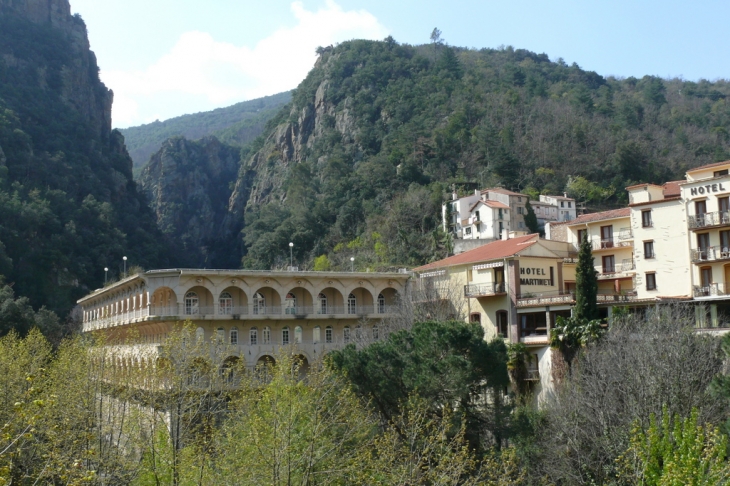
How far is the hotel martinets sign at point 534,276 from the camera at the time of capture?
46.4m

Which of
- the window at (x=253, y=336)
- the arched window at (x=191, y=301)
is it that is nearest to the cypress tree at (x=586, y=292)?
the window at (x=253, y=336)

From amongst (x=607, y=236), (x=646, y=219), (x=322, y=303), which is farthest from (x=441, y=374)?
(x=322, y=303)

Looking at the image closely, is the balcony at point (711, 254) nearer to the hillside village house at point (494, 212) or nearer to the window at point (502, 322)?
the window at point (502, 322)

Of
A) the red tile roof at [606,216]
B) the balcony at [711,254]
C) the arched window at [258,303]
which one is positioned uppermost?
the red tile roof at [606,216]

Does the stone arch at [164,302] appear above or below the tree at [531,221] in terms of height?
below

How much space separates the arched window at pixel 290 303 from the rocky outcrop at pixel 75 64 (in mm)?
73969

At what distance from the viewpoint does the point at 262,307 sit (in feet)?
169

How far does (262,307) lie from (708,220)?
2817 centimetres

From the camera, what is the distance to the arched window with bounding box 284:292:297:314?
5272 centimetres

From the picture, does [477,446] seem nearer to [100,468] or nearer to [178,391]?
[178,391]

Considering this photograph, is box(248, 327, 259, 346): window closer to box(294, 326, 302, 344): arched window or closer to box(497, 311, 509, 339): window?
box(294, 326, 302, 344): arched window

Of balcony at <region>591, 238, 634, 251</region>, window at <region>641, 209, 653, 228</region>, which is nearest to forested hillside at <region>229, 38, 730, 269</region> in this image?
balcony at <region>591, 238, 634, 251</region>

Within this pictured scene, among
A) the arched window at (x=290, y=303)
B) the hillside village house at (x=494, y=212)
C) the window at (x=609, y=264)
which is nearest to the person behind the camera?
the window at (x=609, y=264)

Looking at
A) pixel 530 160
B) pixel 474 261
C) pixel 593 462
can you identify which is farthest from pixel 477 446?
pixel 530 160
